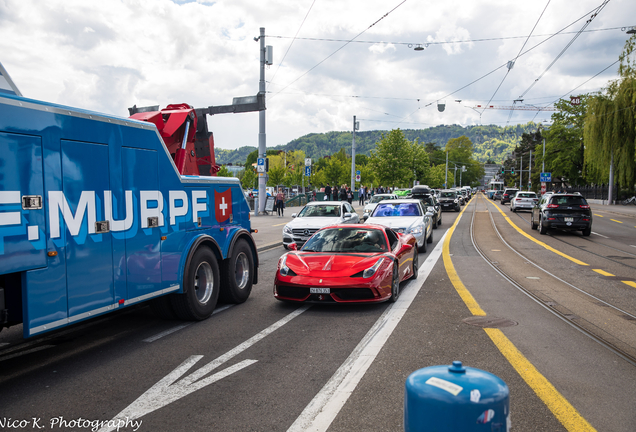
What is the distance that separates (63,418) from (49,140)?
2.39 meters

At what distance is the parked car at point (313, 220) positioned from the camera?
15.4m

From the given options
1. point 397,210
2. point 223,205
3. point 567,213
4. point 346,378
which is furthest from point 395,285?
point 567,213

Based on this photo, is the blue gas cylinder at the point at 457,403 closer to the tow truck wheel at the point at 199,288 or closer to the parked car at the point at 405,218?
the tow truck wheel at the point at 199,288

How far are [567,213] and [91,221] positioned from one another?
1976cm

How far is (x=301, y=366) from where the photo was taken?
4.98 metres

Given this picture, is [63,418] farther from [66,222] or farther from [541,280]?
[541,280]

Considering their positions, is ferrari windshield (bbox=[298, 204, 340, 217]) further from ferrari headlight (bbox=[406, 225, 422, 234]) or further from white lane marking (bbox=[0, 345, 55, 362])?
white lane marking (bbox=[0, 345, 55, 362])

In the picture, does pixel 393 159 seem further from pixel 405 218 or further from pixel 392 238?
pixel 392 238

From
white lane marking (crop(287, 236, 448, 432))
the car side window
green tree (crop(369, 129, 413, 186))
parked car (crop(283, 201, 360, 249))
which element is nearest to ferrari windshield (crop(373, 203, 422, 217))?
parked car (crop(283, 201, 360, 249))

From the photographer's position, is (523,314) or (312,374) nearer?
(312,374)

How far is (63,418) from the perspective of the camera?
3830mm

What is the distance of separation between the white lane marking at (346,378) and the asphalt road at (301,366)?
2cm

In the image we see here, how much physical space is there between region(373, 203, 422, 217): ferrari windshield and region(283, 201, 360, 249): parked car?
104 centimetres

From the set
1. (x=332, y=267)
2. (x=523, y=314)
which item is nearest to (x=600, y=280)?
(x=523, y=314)
